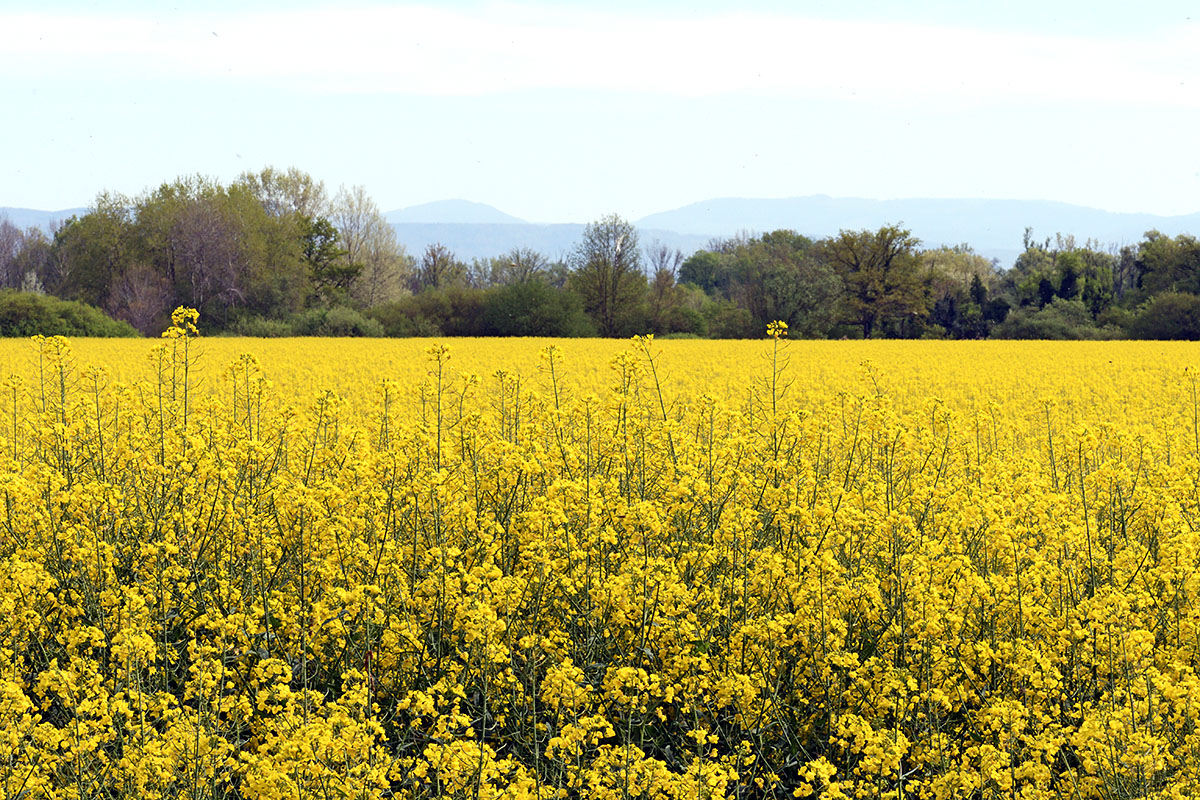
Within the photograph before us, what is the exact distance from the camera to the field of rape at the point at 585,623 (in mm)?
4332

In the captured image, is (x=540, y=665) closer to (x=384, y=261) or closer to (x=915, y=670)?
(x=915, y=670)

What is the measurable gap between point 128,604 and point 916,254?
240ft

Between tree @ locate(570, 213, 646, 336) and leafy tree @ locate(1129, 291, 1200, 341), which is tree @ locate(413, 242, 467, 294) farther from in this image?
leafy tree @ locate(1129, 291, 1200, 341)

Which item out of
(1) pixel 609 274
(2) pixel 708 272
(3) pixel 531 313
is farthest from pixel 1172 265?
(2) pixel 708 272

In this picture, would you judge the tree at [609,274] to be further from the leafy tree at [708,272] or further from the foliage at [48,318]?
the leafy tree at [708,272]

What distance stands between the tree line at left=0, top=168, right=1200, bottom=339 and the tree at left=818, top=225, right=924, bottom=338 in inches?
4.1

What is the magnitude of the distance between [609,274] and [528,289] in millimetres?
7458

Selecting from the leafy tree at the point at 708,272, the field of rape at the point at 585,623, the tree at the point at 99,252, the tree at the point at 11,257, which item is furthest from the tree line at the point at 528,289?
the field of rape at the point at 585,623

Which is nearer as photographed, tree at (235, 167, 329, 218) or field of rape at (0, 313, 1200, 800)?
field of rape at (0, 313, 1200, 800)

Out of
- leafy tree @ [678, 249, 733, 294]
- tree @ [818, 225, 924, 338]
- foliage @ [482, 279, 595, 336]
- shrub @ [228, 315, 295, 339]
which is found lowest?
shrub @ [228, 315, 295, 339]

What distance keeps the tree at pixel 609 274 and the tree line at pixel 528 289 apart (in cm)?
10

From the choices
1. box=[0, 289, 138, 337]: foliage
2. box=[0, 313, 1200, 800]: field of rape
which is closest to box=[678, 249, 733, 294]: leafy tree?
box=[0, 289, 138, 337]: foliage

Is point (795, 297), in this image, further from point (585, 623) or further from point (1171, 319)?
point (585, 623)

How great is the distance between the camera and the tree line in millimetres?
56656
